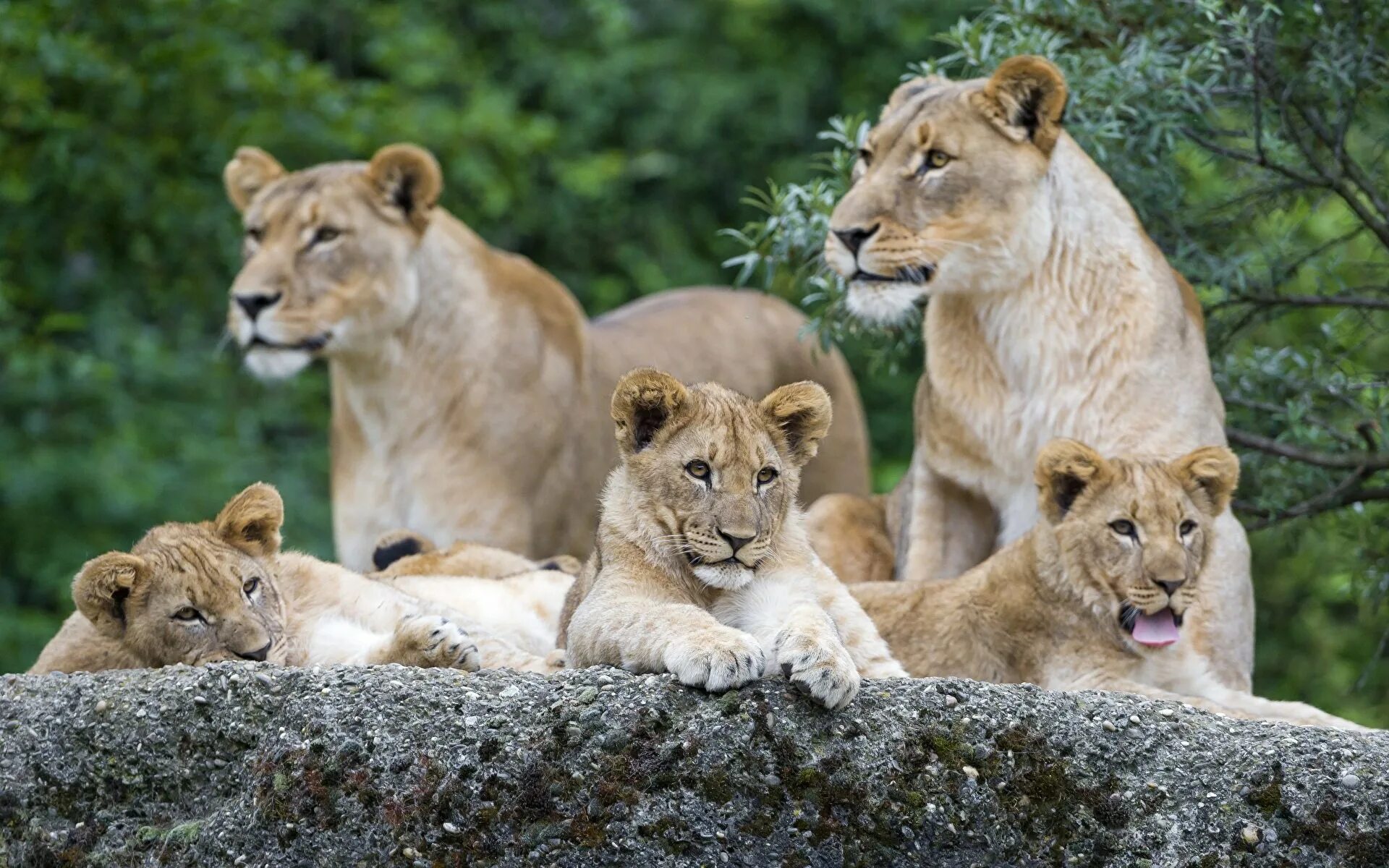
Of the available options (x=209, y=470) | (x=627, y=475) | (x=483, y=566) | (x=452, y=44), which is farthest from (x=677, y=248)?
(x=627, y=475)

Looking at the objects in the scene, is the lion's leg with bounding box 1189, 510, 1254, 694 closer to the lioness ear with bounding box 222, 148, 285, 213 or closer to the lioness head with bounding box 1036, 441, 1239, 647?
the lioness head with bounding box 1036, 441, 1239, 647

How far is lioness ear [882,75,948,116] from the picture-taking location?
6.07m

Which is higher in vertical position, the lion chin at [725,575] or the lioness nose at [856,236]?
the lioness nose at [856,236]

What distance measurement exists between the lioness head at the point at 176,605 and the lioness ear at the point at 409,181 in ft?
A: 9.17

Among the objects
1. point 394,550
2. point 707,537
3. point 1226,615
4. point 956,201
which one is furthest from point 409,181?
point 707,537

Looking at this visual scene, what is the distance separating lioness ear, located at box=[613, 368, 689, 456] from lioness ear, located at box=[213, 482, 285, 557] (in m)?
0.99

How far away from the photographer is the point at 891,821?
370 centimetres

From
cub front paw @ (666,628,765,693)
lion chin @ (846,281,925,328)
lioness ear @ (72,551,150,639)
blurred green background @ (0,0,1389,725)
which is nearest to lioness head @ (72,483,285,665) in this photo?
lioness ear @ (72,551,150,639)

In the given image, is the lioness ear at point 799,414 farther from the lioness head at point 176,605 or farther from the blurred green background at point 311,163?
the blurred green background at point 311,163

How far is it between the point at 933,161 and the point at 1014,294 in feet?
1.50

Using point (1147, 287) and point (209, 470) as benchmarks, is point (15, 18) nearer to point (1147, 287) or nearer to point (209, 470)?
point (209, 470)

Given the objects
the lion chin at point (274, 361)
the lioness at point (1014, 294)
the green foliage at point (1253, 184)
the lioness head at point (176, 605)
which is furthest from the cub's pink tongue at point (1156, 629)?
the lion chin at point (274, 361)

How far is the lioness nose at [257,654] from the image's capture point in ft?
15.2

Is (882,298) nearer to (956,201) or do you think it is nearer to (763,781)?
(956,201)
